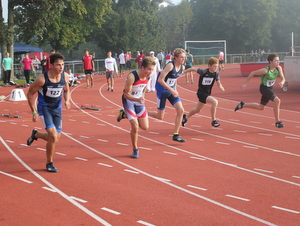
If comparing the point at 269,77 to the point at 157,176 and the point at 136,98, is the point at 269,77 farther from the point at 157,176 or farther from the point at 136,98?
the point at 157,176

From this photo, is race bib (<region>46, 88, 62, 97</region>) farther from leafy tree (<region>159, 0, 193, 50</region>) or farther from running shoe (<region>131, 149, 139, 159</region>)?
leafy tree (<region>159, 0, 193, 50</region>)

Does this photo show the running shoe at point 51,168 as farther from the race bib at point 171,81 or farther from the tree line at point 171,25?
the tree line at point 171,25

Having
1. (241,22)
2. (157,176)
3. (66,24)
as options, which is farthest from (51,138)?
(241,22)

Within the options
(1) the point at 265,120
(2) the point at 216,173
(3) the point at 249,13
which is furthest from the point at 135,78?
(3) the point at 249,13

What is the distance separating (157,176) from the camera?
22.3 ft

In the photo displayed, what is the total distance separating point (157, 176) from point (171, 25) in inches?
2475

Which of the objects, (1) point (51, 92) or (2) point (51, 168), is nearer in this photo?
(1) point (51, 92)

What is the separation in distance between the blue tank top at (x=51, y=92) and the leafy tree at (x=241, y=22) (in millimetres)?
60636

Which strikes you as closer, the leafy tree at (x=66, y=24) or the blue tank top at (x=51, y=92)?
the blue tank top at (x=51, y=92)

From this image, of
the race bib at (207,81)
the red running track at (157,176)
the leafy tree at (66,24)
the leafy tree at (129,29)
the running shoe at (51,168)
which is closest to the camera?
the red running track at (157,176)

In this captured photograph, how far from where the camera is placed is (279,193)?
5867 millimetres

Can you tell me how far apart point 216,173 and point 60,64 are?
9.93 feet

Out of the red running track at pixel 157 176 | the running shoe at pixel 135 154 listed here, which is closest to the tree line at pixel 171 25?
the red running track at pixel 157 176

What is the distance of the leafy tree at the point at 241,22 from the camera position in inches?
2564
